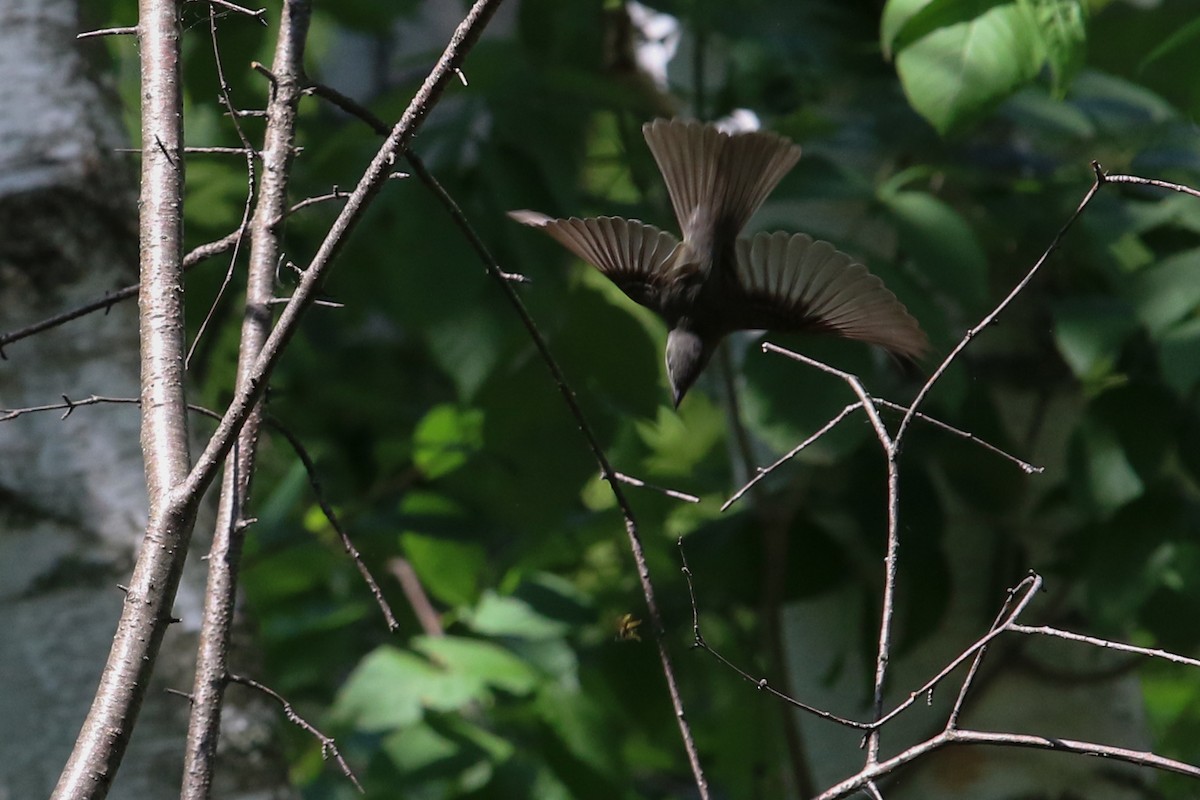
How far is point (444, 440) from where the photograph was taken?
225 centimetres

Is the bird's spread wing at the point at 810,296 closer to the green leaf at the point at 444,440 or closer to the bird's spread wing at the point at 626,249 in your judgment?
the bird's spread wing at the point at 626,249

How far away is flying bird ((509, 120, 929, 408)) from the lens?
806 mm

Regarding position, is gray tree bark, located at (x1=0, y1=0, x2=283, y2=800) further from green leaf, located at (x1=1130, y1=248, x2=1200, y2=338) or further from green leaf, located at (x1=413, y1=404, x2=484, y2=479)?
green leaf, located at (x1=1130, y1=248, x2=1200, y2=338)


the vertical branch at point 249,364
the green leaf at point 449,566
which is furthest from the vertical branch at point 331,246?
the green leaf at point 449,566

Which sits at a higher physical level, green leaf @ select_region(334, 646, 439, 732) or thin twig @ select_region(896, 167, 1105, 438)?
thin twig @ select_region(896, 167, 1105, 438)

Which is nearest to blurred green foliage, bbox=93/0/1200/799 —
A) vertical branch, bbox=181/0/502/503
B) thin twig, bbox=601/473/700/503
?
thin twig, bbox=601/473/700/503

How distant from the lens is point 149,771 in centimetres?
136

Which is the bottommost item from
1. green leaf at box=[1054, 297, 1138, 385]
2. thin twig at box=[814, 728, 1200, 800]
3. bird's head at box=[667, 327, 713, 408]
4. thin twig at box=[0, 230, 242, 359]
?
green leaf at box=[1054, 297, 1138, 385]

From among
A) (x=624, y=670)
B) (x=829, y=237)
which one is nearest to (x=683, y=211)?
(x=829, y=237)

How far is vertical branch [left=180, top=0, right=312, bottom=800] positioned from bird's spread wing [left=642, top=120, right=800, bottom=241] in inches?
9.9

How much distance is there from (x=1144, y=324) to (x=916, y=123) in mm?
417

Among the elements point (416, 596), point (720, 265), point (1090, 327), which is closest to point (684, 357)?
point (720, 265)

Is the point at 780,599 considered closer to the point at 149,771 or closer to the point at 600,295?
the point at 600,295

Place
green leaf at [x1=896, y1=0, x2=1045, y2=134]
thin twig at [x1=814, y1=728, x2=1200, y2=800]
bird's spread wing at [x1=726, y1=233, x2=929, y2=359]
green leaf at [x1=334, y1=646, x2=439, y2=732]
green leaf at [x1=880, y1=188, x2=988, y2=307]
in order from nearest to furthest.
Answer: thin twig at [x1=814, y1=728, x2=1200, y2=800]
bird's spread wing at [x1=726, y1=233, x2=929, y2=359]
green leaf at [x1=896, y1=0, x2=1045, y2=134]
green leaf at [x1=880, y1=188, x2=988, y2=307]
green leaf at [x1=334, y1=646, x2=439, y2=732]
